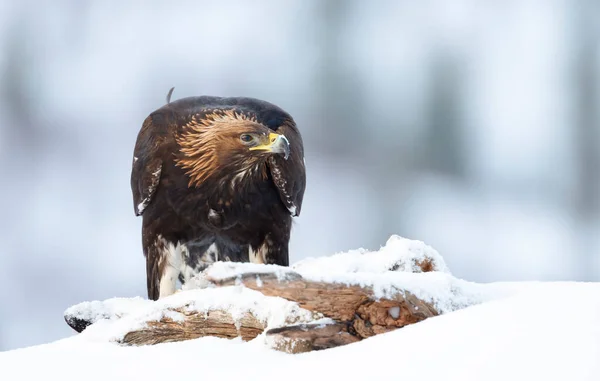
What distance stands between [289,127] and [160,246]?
1.02m

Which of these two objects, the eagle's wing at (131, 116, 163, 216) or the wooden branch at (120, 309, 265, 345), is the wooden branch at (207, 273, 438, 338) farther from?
the eagle's wing at (131, 116, 163, 216)

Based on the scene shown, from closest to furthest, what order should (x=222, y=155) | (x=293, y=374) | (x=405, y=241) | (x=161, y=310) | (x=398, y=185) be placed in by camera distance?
(x=293, y=374)
(x=161, y=310)
(x=405, y=241)
(x=222, y=155)
(x=398, y=185)

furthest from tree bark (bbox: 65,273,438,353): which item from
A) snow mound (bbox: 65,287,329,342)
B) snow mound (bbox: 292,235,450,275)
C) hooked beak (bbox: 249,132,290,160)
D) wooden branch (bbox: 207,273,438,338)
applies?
hooked beak (bbox: 249,132,290,160)

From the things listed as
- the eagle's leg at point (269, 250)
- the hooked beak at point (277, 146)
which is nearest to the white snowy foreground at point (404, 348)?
the hooked beak at point (277, 146)

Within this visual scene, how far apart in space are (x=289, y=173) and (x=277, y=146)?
393 millimetres

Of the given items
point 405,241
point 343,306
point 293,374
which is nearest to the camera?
point 293,374

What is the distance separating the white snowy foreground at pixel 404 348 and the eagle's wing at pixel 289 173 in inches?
62.2

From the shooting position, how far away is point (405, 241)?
4.05m

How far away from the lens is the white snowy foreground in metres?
2.16

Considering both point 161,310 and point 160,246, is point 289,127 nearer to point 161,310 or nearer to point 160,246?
point 160,246

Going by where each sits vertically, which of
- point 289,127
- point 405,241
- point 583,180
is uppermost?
point 289,127

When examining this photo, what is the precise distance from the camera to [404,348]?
2379 millimetres

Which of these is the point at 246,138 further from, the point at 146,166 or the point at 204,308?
the point at 204,308

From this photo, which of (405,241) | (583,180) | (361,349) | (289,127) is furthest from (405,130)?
(361,349)
